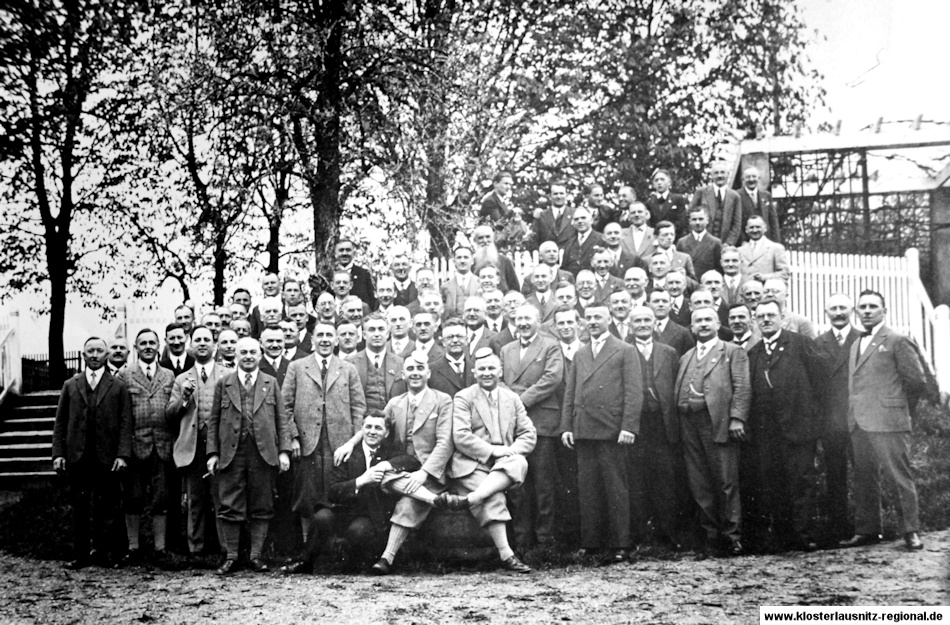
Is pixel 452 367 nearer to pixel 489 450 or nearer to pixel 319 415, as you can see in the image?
pixel 489 450

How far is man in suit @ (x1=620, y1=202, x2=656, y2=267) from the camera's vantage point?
489cm

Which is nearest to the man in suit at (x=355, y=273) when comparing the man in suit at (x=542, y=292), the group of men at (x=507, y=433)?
the group of men at (x=507, y=433)

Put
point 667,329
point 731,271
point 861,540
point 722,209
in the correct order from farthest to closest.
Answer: point 722,209 → point 731,271 → point 667,329 → point 861,540

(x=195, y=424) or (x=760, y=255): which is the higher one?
(x=760, y=255)

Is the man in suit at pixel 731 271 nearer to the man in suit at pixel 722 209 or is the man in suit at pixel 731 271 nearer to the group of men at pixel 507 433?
the man in suit at pixel 722 209

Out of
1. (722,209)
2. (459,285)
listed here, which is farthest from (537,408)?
(722,209)

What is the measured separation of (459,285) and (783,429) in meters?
1.79

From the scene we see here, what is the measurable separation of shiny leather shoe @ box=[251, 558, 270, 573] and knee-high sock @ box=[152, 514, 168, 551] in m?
0.39

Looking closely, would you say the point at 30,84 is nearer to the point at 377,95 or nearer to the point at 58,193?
the point at 58,193

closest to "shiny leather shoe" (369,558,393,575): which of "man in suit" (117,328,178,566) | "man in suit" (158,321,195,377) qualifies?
"man in suit" (117,328,178,566)

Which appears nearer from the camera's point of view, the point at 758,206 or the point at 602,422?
the point at 602,422

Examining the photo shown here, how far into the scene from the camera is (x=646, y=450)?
3.79 m

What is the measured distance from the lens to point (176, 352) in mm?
3811

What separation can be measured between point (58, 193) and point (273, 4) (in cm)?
120
